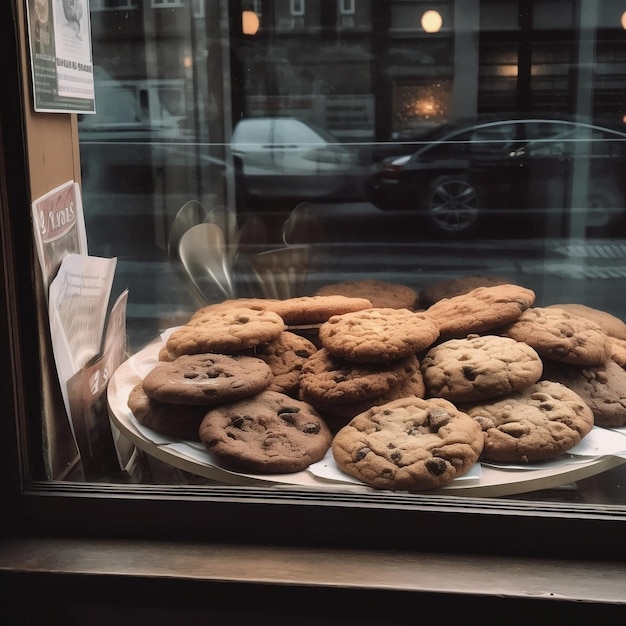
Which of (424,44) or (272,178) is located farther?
(272,178)

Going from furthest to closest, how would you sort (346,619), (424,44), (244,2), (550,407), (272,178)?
1. (272,178)
2. (244,2)
3. (424,44)
4. (550,407)
5. (346,619)

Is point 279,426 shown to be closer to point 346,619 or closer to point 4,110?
point 346,619

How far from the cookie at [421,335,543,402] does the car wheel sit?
0.41m

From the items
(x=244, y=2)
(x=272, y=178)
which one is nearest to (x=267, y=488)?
(x=272, y=178)

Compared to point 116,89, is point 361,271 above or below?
below

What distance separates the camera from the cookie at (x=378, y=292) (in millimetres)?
1321

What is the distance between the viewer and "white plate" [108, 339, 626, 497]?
0.83 meters

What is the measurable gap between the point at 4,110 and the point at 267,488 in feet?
1.80

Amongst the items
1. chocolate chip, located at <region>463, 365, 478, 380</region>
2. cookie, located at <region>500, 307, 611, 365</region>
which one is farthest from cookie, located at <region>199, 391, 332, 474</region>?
cookie, located at <region>500, 307, 611, 365</region>

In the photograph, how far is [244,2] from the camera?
55.2 inches

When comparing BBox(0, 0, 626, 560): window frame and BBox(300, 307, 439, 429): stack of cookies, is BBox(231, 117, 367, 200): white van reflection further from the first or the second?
BBox(0, 0, 626, 560): window frame

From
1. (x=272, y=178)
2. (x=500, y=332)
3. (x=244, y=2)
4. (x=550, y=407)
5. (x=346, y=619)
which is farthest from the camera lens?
(x=272, y=178)

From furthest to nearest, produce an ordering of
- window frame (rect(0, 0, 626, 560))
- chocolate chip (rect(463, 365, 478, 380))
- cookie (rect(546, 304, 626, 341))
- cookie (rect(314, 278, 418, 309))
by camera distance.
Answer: cookie (rect(314, 278, 418, 309)) → cookie (rect(546, 304, 626, 341)) → chocolate chip (rect(463, 365, 478, 380)) → window frame (rect(0, 0, 626, 560))

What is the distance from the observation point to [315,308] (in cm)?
123
